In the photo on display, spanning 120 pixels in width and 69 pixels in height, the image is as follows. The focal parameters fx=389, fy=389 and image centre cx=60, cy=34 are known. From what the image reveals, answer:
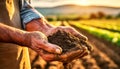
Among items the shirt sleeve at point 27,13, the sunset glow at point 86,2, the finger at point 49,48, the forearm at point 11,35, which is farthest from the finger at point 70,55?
the sunset glow at point 86,2

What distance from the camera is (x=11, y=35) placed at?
8.45ft

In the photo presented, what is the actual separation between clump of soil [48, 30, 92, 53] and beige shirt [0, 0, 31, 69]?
0.78 ft

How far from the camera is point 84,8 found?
54.4 meters

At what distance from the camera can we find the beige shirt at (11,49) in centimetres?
266

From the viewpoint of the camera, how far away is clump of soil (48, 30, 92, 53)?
2797 millimetres

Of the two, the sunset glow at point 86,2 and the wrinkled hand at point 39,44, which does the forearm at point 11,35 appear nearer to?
the wrinkled hand at point 39,44

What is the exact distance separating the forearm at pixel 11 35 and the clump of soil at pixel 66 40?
1.03ft

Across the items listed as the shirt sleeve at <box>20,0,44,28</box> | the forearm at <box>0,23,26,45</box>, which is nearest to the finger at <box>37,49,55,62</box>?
the forearm at <box>0,23,26,45</box>

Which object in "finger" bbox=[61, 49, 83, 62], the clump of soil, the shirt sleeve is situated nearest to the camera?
"finger" bbox=[61, 49, 83, 62]

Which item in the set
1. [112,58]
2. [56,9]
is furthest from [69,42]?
[56,9]

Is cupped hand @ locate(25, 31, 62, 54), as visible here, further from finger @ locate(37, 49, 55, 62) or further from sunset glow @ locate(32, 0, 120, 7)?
sunset glow @ locate(32, 0, 120, 7)

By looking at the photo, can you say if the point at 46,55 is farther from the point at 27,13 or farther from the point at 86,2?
the point at 86,2

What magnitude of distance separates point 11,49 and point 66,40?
486 millimetres

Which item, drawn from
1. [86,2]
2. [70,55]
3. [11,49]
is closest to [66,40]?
[70,55]
